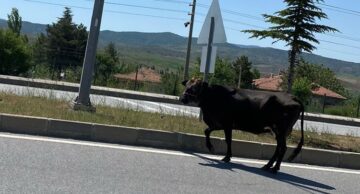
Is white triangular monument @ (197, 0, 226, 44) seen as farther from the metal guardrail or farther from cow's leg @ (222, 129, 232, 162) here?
the metal guardrail

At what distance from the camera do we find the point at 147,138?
1009 centimetres

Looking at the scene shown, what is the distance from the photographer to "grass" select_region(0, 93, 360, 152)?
1097cm

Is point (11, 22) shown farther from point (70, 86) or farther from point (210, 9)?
point (210, 9)

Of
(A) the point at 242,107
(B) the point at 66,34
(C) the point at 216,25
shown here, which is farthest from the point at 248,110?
(B) the point at 66,34

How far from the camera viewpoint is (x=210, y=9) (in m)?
11.7

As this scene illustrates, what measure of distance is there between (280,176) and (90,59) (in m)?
5.23

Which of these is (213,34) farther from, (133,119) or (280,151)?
(280,151)

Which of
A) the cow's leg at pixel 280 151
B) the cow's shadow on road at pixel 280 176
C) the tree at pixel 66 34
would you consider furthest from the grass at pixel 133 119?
the tree at pixel 66 34

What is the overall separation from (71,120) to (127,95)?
1454cm

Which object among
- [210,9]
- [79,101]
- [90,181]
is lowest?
[90,181]

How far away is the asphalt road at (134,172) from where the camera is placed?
7.04 meters

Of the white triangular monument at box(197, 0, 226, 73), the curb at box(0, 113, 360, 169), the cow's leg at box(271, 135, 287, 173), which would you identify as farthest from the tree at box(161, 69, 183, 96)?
the cow's leg at box(271, 135, 287, 173)

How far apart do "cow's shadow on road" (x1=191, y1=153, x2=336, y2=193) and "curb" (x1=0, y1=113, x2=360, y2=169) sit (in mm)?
723

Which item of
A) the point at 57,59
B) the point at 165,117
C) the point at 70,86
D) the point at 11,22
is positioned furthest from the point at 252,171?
the point at 11,22
